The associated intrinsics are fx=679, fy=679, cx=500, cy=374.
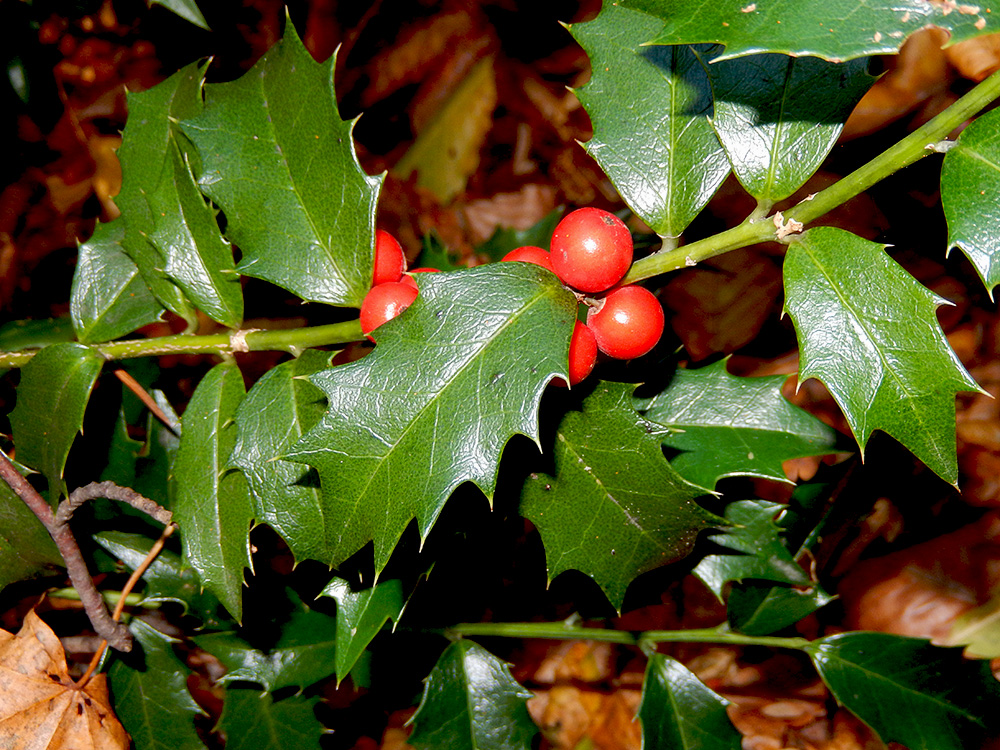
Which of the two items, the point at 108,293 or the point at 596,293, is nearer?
the point at 596,293

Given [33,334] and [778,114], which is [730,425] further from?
[33,334]

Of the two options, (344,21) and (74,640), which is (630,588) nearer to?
(74,640)

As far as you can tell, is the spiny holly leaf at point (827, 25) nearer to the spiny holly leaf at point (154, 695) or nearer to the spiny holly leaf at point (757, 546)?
the spiny holly leaf at point (757, 546)

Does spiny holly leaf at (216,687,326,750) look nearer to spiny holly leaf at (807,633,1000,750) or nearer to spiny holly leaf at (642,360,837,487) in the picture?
spiny holly leaf at (642,360,837,487)

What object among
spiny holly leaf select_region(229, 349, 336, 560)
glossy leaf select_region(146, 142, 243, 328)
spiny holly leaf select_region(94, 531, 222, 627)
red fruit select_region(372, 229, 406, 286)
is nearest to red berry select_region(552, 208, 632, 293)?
red fruit select_region(372, 229, 406, 286)

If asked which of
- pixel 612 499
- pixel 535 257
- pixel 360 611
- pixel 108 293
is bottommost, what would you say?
pixel 360 611

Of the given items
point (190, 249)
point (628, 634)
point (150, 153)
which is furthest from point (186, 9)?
point (628, 634)

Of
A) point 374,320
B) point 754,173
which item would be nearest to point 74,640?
point 374,320
